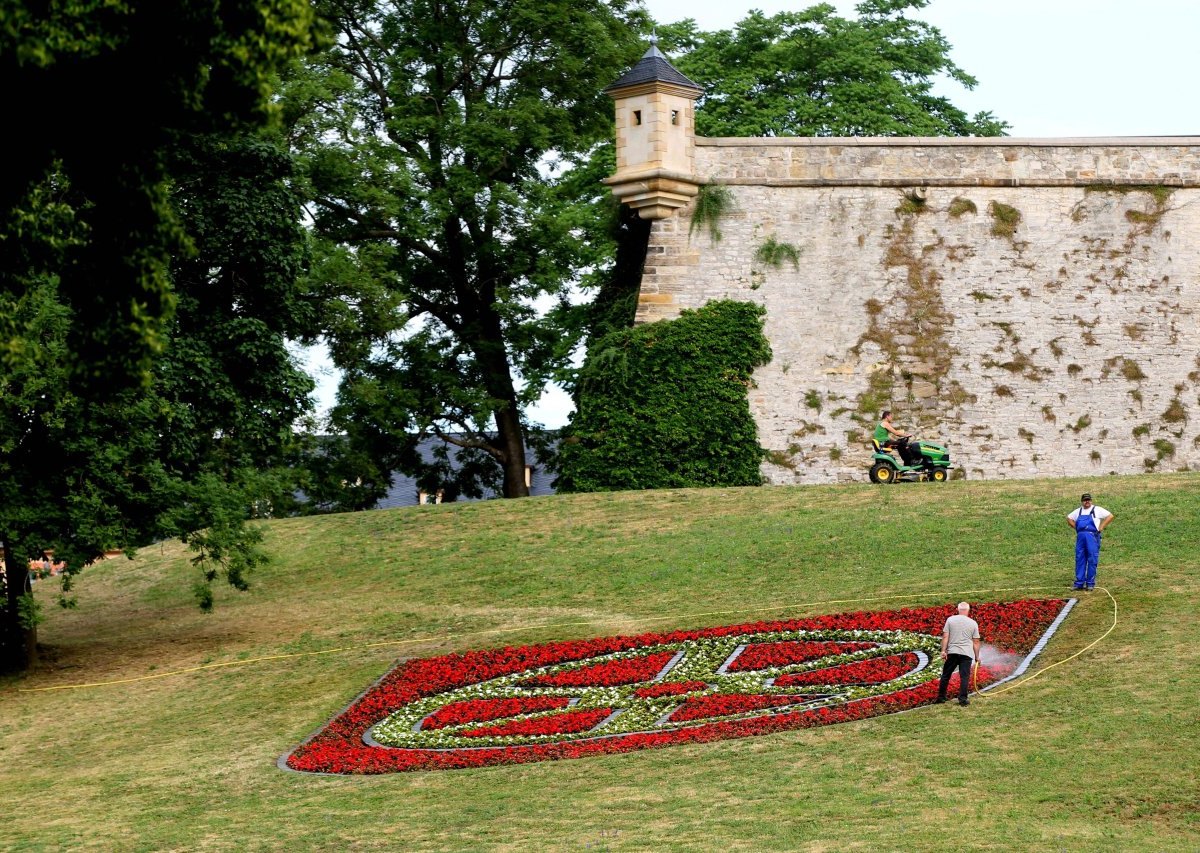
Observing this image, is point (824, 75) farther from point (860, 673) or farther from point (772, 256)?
point (860, 673)

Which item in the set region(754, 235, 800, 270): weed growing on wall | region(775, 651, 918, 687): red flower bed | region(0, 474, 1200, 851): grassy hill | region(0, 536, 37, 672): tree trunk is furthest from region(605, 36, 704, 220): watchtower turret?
region(775, 651, 918, 687): red flower bed

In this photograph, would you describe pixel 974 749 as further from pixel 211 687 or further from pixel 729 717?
pixel 211 687

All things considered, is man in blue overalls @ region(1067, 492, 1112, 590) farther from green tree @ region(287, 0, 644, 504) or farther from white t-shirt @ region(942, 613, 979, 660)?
green tree @ region(287, 0, 644, 504)

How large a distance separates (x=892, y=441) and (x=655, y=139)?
788 centimetres

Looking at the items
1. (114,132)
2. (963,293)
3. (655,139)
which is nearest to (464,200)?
(655,139)

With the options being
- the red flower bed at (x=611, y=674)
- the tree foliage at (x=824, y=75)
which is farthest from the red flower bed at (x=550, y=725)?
the tree foliage at (x=824, y=75)

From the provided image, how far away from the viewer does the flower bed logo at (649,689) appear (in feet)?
66.2

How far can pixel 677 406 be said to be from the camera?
118 feet

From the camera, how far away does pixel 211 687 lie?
25.5 m

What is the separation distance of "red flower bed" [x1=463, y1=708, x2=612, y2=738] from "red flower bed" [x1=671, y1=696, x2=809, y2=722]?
980 mm

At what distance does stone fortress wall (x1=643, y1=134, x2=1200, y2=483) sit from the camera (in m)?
36.7

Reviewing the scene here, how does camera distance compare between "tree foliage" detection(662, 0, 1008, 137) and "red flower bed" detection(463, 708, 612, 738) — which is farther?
"tree foliage" detection(662, 0, 1008, 137)

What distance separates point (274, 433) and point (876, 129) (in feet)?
77.3

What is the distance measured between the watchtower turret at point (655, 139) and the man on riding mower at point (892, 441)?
6397mm
